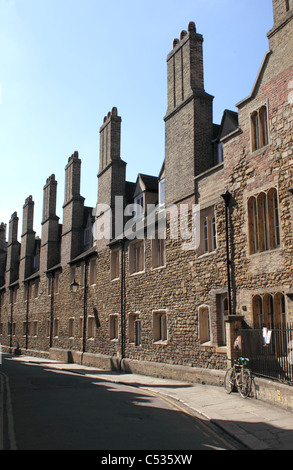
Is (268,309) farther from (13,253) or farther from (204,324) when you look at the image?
(13,253)

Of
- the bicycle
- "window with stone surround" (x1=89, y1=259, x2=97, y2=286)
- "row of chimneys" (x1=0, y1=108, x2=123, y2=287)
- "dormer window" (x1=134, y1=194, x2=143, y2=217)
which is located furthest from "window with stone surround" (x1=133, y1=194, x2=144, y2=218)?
the bicycle

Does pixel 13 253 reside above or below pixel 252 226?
above

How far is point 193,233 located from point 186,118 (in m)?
4.84

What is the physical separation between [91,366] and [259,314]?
1384 centimetres

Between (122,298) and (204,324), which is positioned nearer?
(204,324)

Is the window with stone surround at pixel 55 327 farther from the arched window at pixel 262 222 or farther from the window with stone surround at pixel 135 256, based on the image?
the arched window at pixel 262 222

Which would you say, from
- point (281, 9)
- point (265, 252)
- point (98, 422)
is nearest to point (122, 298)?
point (265, 252)

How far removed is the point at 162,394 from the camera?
13.4 meters

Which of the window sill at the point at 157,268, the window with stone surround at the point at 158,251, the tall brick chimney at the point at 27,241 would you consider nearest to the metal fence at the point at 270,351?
the window sill at the point at 157,268

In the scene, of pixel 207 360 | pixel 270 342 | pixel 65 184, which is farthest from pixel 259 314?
pixel 65 184

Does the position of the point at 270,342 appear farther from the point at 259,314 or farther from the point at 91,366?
the point at 91,366

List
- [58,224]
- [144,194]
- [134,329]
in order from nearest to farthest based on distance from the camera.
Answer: [134,329]
[144,194]
[58,224]

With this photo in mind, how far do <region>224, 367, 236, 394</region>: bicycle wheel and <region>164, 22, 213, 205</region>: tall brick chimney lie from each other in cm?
684

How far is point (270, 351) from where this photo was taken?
1245 cm
